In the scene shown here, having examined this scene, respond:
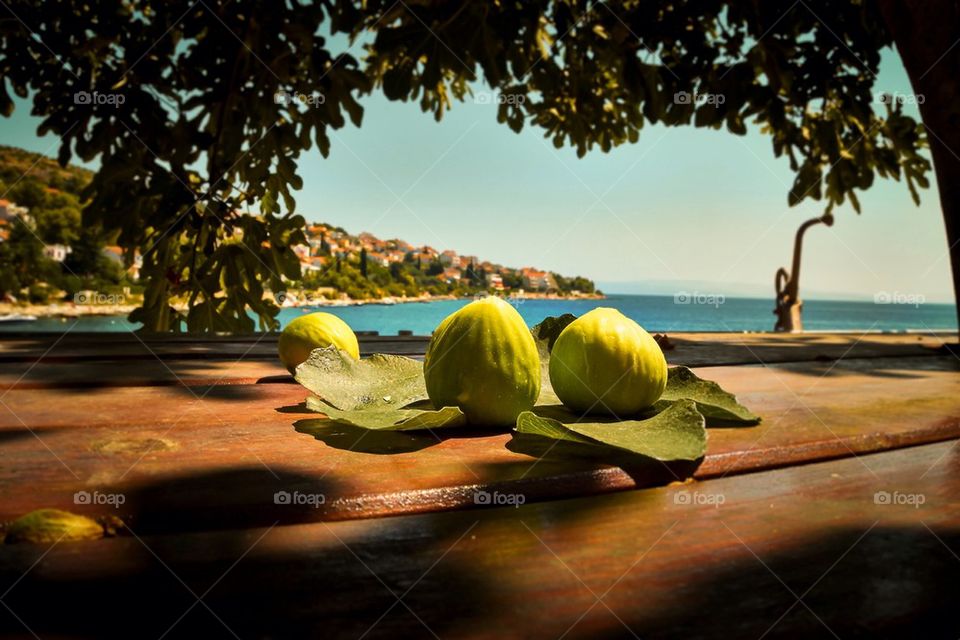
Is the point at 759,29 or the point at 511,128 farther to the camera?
the point at 511,128

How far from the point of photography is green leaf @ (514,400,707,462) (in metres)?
0.84

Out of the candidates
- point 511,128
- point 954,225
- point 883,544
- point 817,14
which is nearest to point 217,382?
point 883,544

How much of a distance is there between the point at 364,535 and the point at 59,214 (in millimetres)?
49388

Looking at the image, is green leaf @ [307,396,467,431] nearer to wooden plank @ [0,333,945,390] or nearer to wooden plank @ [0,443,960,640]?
wooden plank @ [0,443,960,640]

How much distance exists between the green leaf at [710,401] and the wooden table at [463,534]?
0.17ft

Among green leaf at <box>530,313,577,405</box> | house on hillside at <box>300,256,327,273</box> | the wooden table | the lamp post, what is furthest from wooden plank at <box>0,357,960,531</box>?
the lamp post

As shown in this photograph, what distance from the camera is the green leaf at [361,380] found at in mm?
1216

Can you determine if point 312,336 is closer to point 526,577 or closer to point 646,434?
point 646,434

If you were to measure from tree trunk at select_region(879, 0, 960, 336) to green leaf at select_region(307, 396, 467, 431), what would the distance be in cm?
→ 362

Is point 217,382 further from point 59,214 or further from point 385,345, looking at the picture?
point 59,214

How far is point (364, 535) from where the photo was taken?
63 cm

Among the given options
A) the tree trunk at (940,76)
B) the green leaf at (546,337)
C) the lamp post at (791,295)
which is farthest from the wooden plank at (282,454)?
the lamp post at (791,295)

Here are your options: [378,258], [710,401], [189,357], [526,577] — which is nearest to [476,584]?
[526,577]

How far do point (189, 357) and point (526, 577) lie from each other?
2030 millimetres
